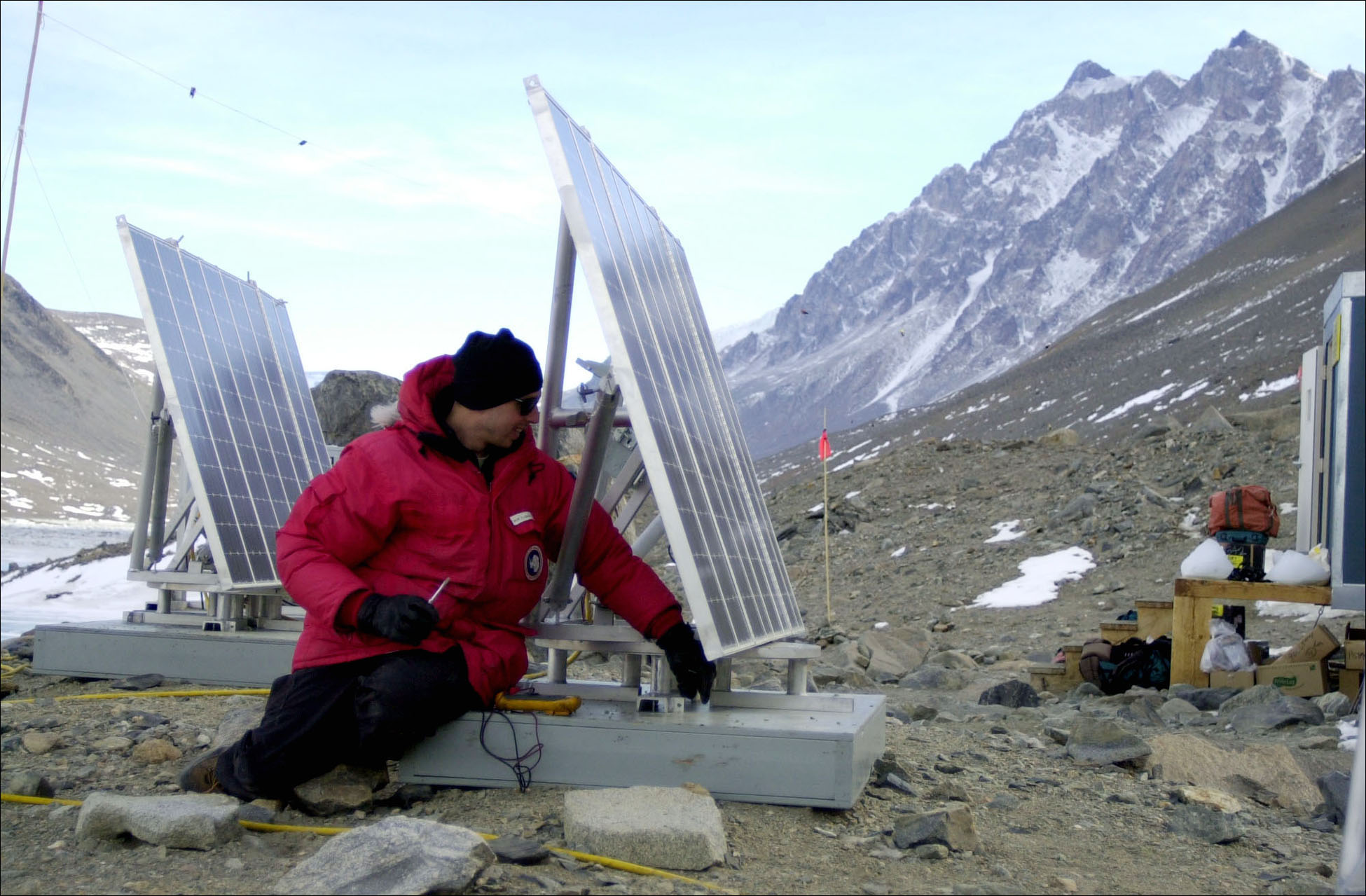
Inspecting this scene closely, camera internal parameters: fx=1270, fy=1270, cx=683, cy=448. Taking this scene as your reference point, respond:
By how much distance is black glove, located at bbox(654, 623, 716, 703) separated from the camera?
14.8 feet

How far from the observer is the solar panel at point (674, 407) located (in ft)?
13.4

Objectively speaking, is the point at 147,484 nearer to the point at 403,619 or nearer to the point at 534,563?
the point at 534,563

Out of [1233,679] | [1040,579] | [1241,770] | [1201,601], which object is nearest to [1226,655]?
[1233,679]

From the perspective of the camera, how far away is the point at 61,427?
568 feet

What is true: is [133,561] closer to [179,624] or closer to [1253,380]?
[179,624]

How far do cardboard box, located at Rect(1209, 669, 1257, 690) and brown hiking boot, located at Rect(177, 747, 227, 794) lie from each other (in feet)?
21.4

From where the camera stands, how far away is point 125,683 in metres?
7.29

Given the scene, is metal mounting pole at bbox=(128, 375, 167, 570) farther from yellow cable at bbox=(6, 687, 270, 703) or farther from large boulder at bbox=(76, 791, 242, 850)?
large boulder at bbox=(76, 791, 242, 850)

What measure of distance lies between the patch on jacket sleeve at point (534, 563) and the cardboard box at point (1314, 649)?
5.79 meters

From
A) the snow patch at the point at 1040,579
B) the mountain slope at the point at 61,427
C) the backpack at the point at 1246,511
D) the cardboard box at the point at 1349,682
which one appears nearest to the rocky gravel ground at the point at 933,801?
the cardboard box at the point at 1349,682

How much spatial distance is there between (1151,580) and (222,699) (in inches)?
476

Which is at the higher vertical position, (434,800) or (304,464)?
(304,464)

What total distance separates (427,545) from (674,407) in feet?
3.46

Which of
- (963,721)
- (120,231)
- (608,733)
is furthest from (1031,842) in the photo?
(120,231)
